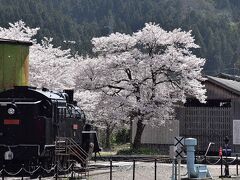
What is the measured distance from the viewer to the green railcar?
25.3 metres

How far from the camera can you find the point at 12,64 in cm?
2553

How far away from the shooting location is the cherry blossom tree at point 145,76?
40.8 metres

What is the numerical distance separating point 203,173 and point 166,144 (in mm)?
20670

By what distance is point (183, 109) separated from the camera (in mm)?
43625

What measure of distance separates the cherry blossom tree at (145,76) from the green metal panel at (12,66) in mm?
15336

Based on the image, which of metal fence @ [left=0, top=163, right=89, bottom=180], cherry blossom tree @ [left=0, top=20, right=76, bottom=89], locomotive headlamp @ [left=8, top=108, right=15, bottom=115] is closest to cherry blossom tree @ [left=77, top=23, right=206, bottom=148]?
cherry blossom tree @ [left=0, top=20, right=76, bottom=89]

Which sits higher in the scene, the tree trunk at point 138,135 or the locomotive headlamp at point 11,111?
the locomotive headlamp at point 11,111

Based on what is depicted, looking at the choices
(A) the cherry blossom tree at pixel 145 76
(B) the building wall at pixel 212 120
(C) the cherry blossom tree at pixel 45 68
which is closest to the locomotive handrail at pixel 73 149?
(A) the cherry blossom tree at pixel 145 76

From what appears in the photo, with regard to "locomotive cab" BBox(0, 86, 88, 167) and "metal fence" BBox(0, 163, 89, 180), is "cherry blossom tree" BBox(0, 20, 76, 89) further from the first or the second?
"locomotive cab" BBox(0, 86, 88, 167)

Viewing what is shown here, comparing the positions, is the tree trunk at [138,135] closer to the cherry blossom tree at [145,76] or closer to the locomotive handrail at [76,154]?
the cherry blossom tree at [145,76]

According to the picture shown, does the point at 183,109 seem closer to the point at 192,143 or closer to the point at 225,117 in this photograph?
the point at 225,117

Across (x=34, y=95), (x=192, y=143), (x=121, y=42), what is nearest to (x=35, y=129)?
(x=34, y=95)

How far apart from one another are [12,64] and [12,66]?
0.29 feet

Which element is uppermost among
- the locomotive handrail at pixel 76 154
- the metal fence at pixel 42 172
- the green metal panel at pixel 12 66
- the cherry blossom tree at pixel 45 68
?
the cherry blossom tree at pixel 45 68
